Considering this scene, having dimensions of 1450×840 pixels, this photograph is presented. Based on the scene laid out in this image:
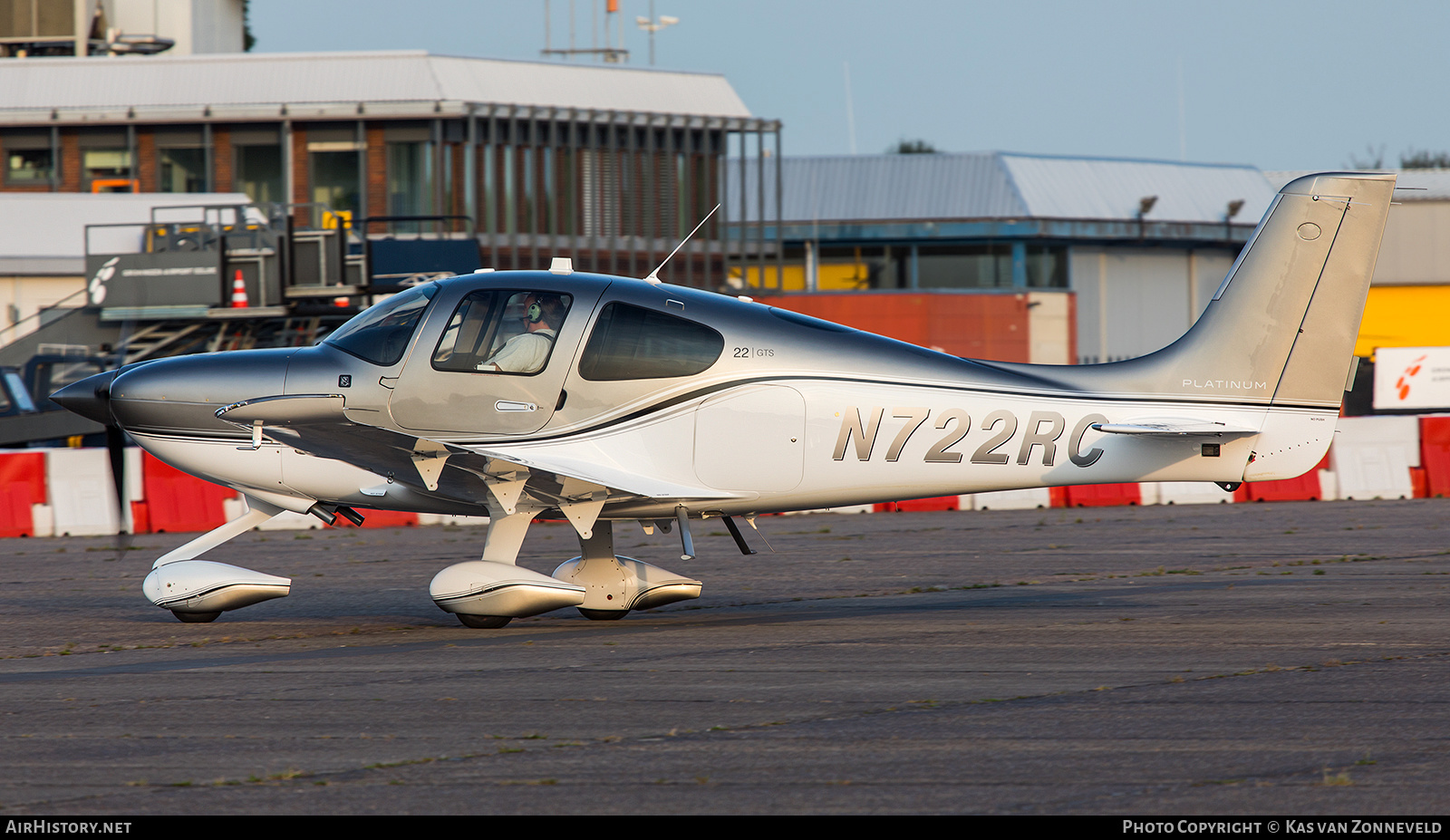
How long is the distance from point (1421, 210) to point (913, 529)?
149 feet

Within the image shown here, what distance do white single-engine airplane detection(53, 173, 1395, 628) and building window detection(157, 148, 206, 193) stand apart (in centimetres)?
3747

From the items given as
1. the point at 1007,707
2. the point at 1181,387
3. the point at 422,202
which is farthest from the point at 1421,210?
the point at 1007,707

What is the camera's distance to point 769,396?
35.2ft

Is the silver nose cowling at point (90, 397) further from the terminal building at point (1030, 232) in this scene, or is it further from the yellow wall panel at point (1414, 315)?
the yellow wall panel at point (1414, 315)

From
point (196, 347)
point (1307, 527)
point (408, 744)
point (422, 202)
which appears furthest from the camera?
point (422, 202)

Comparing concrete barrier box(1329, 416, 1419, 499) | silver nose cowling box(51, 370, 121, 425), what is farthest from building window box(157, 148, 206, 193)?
silver nose cowling box(51, 370, 121, 425)

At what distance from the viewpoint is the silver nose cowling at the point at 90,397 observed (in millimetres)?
10992

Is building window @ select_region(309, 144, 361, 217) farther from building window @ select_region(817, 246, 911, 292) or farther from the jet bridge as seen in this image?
building window @ select_region(817, 246, 911, 292)

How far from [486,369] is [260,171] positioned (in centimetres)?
3785

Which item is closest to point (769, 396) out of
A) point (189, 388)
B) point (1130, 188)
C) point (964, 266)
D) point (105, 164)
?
point (189, 388)

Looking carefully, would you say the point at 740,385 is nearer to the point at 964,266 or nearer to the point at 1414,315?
the point at 964,266

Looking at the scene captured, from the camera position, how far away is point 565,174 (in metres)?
48.5

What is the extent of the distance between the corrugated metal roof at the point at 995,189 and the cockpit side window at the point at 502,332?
48298mm

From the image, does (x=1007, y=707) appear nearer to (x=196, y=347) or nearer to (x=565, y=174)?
(x=196, y=347)
